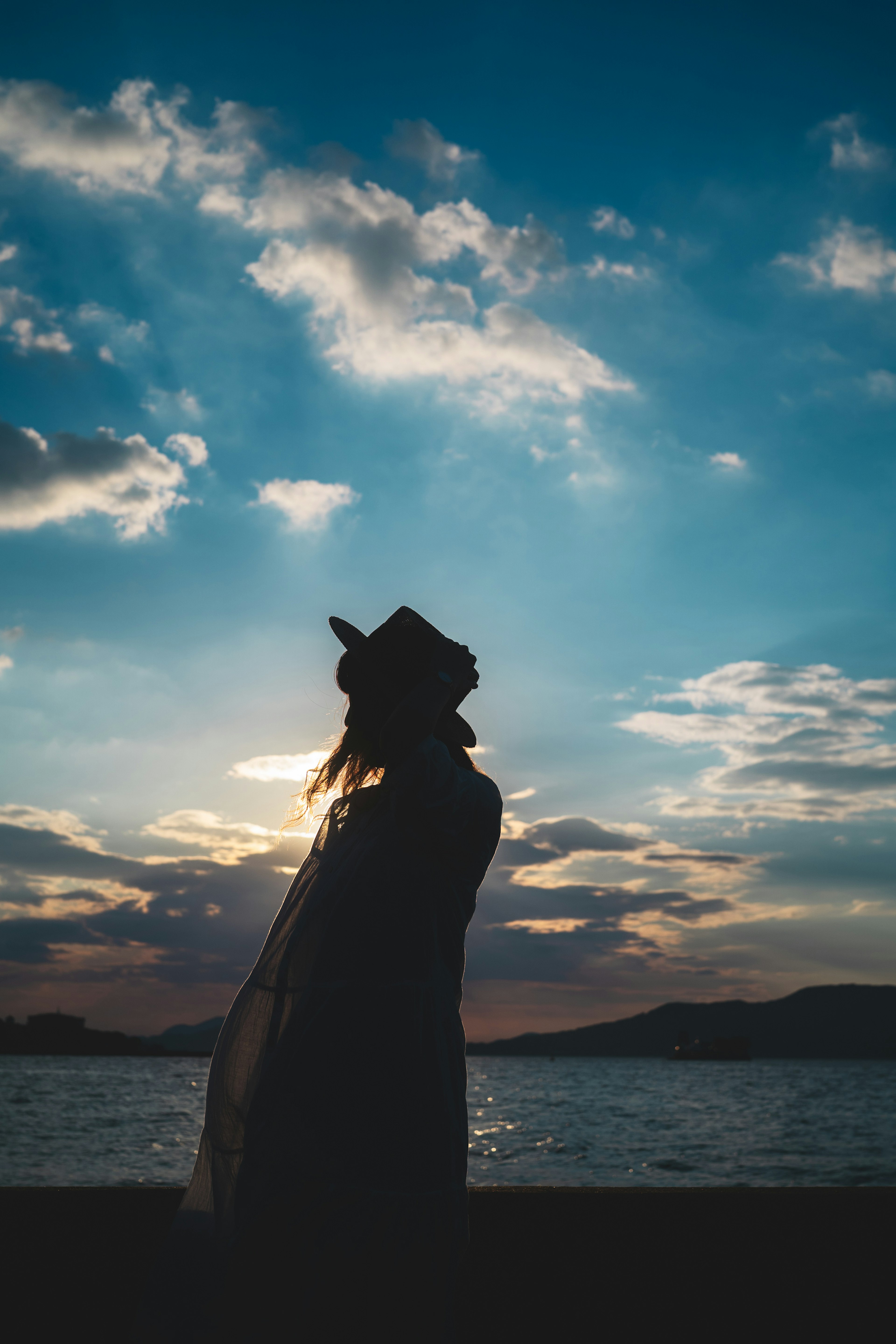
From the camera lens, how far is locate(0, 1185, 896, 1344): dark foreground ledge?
7.75ft

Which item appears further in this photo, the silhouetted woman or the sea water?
the sea water

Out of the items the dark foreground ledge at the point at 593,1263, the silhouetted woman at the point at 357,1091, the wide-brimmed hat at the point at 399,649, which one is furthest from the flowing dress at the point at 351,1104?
the dark foreground ledge at the point at 593,1263

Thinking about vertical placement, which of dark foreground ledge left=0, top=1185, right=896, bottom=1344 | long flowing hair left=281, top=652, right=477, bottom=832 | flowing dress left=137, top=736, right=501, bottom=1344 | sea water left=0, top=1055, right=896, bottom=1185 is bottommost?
sea water left=0, top=1055, right=896, bottom=1185

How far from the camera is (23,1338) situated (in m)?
2.25

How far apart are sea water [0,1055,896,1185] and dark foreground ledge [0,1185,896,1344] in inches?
61.5

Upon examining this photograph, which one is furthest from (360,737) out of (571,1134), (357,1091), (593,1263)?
(571,1134)

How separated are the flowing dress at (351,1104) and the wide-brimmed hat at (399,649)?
0.88 feet

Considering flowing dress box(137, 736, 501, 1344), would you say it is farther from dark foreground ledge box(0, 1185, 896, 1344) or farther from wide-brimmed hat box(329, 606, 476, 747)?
dark foreground ledge box(0, 1185, 896, 1344)

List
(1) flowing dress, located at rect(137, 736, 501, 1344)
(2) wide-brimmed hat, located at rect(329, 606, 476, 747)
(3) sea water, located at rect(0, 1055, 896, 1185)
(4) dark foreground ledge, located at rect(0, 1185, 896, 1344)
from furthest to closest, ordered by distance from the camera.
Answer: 1. (3) sea water, located at rect(0, 1055, 896, 1185)
2. (4) dark foreground ledge, located at rect(0, 1185, 896, 1344)
3. (2) wide-brimmed hat, located at rect(329, 606, 476, 747)
4. (1) flowing dress, located at rect(137, 736, 501, 1344)

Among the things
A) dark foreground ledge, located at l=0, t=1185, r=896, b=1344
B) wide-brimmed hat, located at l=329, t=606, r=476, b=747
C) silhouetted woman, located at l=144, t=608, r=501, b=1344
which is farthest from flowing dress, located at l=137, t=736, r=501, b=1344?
dark foreground ledge, located at l=0, t=1185, r=896, b=1344

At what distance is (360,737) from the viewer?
186cm

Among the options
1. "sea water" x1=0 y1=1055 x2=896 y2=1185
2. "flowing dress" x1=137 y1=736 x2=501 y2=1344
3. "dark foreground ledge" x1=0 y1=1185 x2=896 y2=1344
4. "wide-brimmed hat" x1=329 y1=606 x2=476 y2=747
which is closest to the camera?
"flowing dress" x1=137 y1=736 x2=501 y2=1344

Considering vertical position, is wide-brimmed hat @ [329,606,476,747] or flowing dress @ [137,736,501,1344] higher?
wide-brimmed hat @ [329,606,476,747]

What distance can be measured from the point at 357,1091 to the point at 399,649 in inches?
34.8
